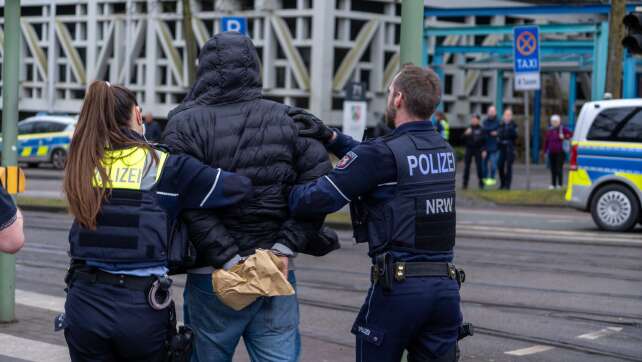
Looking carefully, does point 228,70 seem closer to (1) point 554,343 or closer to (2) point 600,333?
(1) point 554,343

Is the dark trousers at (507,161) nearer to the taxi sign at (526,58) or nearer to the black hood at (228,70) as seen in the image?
the taxi sign at (526,58)

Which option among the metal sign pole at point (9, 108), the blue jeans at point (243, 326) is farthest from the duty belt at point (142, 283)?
the metal sign pole at point (9, 108)

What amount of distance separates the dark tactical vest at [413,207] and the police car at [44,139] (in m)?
32.8

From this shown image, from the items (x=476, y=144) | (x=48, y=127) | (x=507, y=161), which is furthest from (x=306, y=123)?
(x=48, y=127)

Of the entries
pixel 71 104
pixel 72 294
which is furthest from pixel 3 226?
pixel 71 104

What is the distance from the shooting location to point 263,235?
481 cm

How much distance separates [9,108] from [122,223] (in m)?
4.71

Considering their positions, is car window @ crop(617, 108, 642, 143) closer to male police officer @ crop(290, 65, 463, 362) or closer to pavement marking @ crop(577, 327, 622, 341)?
pavement marking @ crop(577, 327, 622, 341)

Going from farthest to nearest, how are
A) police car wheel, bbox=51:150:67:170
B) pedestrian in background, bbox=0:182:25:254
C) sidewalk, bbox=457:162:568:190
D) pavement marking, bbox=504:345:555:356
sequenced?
1. police car wheel, bbox=51:150:67:170
2. sidewalk, bbox=457:162:568:190
3. pavement marking, bbox=504:345:555:356
4. pedestrian in background, bbox=0:182:25:254

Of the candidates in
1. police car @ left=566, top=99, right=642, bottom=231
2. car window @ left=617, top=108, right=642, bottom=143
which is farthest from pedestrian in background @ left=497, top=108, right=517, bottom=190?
car window @ left=617, top=108, right=642, bottom=143

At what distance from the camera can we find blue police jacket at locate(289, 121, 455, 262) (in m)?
4.74

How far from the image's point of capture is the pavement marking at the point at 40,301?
9.76 metres

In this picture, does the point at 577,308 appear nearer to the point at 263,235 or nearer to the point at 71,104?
the point at 263,235

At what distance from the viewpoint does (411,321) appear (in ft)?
15.5
